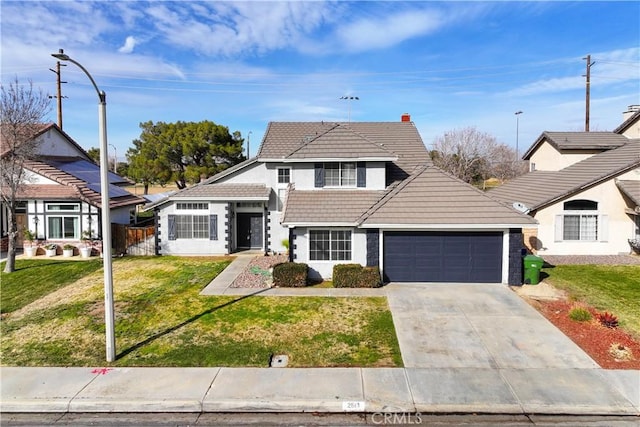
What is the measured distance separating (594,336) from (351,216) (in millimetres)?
9068

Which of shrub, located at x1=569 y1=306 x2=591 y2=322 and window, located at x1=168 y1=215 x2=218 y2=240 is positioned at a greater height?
window, located at x1=168 y1=215 x2=218 y2=240

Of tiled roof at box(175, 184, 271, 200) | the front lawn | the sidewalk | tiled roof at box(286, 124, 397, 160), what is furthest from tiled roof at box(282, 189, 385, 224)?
the sidewalk

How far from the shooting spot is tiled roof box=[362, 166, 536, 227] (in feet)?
52.9

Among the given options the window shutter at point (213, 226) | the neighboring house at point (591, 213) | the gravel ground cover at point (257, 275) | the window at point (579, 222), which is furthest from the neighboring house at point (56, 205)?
the window at point (579, 222)

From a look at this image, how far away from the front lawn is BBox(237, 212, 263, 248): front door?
21.0 feet

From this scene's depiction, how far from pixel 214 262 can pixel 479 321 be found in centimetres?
1284

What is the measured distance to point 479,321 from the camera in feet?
40.9

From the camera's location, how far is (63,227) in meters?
22.5

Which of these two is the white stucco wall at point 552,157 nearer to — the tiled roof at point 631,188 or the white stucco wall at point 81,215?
the tiled roof at point 631,188

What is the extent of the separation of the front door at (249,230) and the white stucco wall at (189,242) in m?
1.31

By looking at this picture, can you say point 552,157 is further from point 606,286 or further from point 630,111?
point 606,286

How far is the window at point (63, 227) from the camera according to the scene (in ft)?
73.6

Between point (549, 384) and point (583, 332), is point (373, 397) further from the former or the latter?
point (583, 332)

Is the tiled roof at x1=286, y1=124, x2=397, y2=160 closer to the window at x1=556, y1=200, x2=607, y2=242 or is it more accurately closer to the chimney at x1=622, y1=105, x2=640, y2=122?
the window at x1=556, y1=200, x2=607, y2=242
